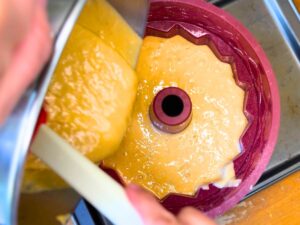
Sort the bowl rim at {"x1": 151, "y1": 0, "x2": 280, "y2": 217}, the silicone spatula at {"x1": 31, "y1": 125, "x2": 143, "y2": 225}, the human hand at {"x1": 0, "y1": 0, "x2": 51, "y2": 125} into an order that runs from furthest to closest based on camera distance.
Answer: the bowl rim at {"x1": 151, "y1": 0, "x2": 280, "y2": 217} < the silicone spatula at {"x1": 31, "y1": 125, "x2": 143, "y2": 225} < the human hand at {"x1": 0, "y1": 0, "x2": 51, "y2": 125}

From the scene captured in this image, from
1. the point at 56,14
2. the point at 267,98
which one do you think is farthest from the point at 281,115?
the point at 56,14

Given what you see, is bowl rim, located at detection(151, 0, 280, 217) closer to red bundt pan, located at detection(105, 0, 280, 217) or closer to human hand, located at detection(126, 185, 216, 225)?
red bundt pan, located at detection(105, 0, 280, 217)

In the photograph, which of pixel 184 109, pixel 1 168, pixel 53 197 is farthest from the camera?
pixel 184 109

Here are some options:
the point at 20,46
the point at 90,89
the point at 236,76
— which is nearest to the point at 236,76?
the point at 236,76

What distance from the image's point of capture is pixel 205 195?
19.6 inches

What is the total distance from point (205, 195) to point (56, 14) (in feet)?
0.94

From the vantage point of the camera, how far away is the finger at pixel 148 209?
319 mm

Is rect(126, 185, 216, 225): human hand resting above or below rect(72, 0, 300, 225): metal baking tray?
below

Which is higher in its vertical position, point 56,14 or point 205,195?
point 56,14

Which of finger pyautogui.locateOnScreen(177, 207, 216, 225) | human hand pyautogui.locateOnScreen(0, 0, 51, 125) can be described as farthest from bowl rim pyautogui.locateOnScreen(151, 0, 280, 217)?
human hand pyautogui.locateOnScreen(0, 0, 51, 125)

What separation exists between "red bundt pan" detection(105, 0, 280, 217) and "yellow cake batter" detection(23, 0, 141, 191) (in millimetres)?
121

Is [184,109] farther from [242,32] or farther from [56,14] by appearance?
[56,14]

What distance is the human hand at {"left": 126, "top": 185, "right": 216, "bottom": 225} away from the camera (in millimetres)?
320

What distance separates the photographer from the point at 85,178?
12.9 inches
